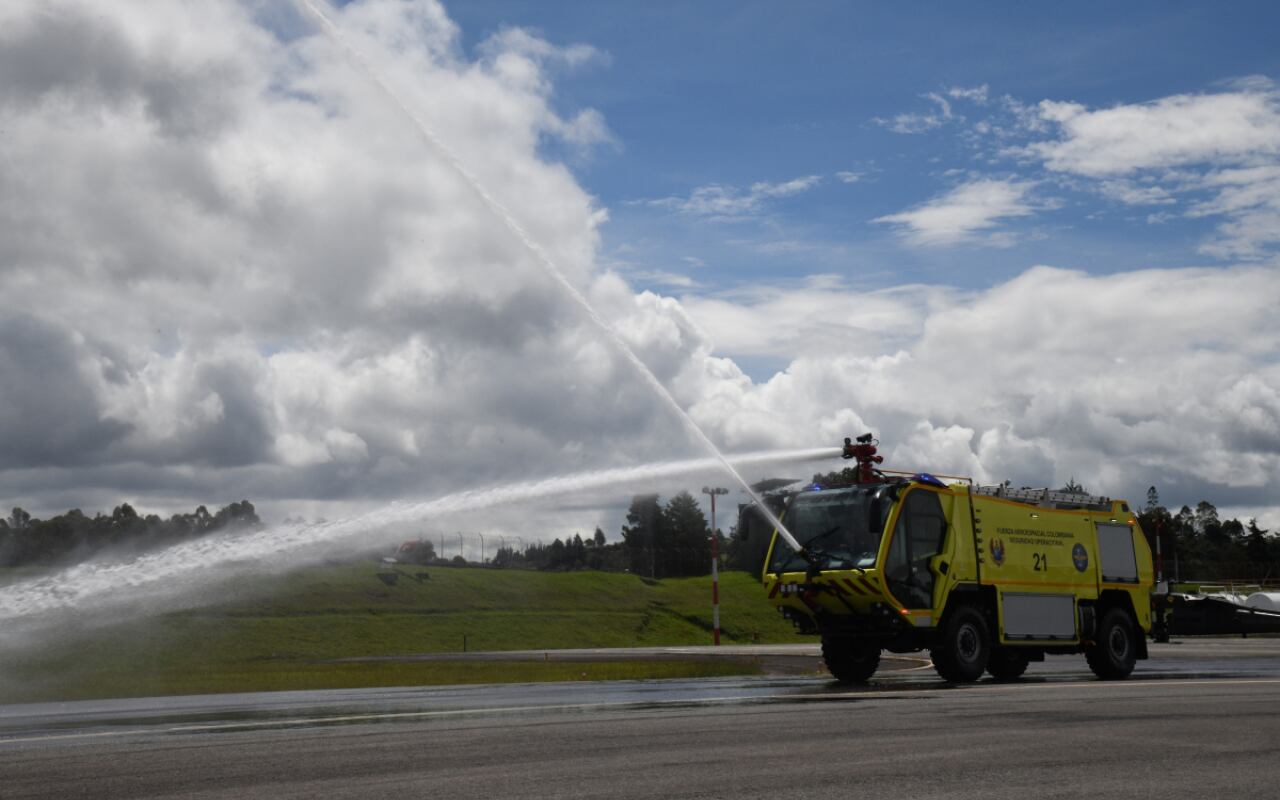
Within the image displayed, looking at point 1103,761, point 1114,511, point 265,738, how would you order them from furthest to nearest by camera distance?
point 1114,511
point 265,738
point 1103,761

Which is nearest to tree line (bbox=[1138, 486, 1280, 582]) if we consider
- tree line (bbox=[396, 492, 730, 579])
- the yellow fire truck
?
tree line (bbox=[396, 492, 730, 579])

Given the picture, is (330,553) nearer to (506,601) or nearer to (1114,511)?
(1114,511)

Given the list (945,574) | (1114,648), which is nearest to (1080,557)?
(1114,648)

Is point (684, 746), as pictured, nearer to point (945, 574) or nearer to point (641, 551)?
point (945, 574)

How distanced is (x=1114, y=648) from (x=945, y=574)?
4.99 meters

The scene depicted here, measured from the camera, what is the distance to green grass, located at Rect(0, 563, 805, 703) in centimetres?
2959

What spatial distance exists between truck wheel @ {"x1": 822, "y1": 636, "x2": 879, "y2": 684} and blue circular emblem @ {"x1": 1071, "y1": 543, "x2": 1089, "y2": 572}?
164 inches

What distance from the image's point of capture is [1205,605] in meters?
48.8

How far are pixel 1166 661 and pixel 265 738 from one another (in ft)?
80.3

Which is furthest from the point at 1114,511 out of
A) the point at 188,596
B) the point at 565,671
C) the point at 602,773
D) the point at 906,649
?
the point at 188,596

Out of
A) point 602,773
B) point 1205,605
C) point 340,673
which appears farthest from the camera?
point 1205,605

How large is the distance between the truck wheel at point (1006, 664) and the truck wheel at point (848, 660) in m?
2.11

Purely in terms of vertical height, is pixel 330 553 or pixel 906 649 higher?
pixel 330 553

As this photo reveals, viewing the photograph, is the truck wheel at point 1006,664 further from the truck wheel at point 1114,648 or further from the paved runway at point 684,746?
the paved runway at point 684,746
